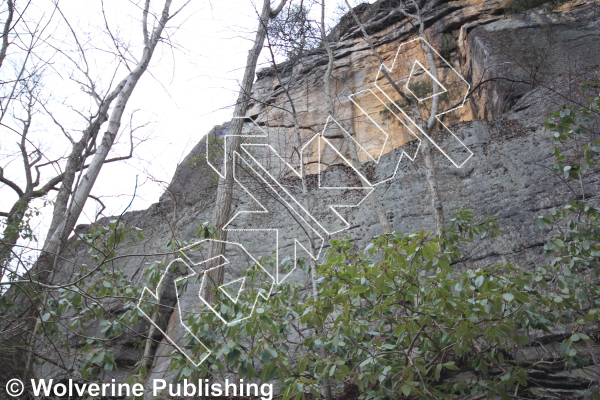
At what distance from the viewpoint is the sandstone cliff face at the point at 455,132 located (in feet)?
19.0

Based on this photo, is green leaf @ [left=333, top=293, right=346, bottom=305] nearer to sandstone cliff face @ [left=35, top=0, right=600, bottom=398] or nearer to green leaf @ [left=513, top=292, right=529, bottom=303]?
green leaf @ [left=513, top=292, right=529, bottom=303]

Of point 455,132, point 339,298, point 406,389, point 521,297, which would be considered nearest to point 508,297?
point 521,297

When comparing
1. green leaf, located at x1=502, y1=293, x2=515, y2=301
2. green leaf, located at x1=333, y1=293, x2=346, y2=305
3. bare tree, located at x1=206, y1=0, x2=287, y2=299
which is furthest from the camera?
bare tree, located at x1=206, y1=0, x2=287, y2=299

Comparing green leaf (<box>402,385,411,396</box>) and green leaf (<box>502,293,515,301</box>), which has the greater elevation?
green leaf (<box>502,293,515,301</box>)

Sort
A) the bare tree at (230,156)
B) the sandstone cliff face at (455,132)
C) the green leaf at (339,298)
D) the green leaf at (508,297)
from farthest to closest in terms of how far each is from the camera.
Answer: the sandstone cliff face at (455,132), the bare tree at (230,156), the green leaf at (339,298), the green leaf at (508,297)

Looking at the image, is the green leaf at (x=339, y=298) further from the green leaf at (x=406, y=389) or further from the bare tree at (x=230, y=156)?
the bare tree at (x=230, y=156)

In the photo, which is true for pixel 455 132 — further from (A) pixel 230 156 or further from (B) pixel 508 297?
(B) pixel 508 297

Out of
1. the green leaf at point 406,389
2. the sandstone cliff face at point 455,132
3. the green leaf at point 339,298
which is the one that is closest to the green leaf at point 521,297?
the green leaf at point 406,389

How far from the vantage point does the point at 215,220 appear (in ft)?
16.6

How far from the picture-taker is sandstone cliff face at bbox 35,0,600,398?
19.0 feet

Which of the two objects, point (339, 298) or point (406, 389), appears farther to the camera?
point (339, 298)

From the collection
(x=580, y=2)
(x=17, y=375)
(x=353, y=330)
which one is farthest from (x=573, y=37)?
(x=17, y=375)

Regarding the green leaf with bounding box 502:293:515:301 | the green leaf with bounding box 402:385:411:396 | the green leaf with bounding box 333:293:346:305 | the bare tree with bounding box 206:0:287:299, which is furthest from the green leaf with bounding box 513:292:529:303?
the bare tree with bounding box 206:0:287:299

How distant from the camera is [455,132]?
724cm
